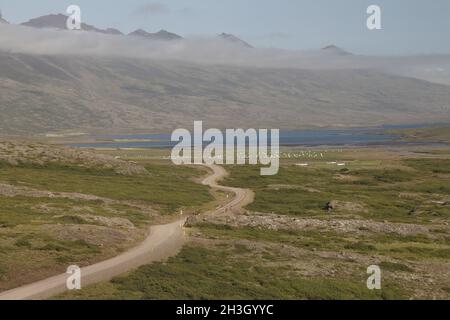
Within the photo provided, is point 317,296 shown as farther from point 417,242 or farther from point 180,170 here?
point 180,170

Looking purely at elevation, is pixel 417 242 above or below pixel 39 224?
below

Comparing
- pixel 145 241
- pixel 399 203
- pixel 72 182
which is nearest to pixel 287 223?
pixel 145 241

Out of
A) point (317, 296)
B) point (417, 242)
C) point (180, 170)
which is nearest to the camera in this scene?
point (317, 296)

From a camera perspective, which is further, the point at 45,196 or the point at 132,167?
the point at 132,167
